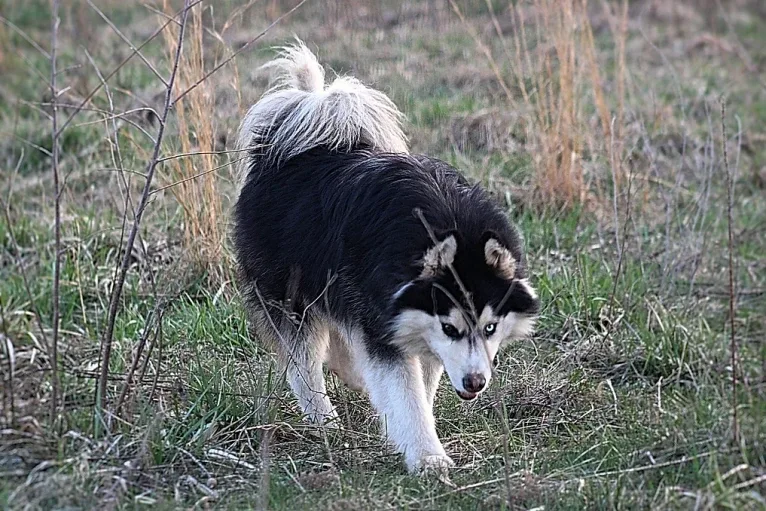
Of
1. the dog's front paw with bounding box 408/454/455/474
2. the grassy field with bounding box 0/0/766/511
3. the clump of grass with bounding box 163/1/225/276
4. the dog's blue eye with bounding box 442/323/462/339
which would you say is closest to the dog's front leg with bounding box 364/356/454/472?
the dog's front paw with bounding box 408/454/455/474

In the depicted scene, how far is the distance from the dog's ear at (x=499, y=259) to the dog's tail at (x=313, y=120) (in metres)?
1.07

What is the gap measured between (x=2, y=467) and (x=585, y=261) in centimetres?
355

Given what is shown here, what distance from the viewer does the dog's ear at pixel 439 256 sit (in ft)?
12.0

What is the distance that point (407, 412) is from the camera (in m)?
3.88

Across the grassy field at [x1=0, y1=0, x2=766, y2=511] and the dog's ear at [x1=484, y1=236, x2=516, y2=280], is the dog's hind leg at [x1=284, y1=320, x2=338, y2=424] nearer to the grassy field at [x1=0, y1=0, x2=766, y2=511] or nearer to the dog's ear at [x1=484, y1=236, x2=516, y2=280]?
the grassy field at [x1=0, y1=0, x2=766, y2=511]

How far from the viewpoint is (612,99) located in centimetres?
901

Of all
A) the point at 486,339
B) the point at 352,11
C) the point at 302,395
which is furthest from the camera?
the point at 352,11

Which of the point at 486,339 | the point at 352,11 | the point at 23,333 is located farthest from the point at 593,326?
the point at 352,11

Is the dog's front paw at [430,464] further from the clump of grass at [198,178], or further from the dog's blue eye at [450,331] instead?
the clump of grass at [198,178]

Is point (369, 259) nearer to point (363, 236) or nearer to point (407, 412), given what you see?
point (363, 236)

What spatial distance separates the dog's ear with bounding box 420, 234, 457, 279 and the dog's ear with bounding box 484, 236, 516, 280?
13 cm

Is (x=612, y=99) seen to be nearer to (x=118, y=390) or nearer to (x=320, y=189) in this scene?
(x=320, y=189)

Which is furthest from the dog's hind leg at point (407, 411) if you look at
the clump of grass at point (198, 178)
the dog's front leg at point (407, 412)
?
the clump of grass at point (198, 178)

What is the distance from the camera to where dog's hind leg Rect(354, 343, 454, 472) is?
12.6 feet
